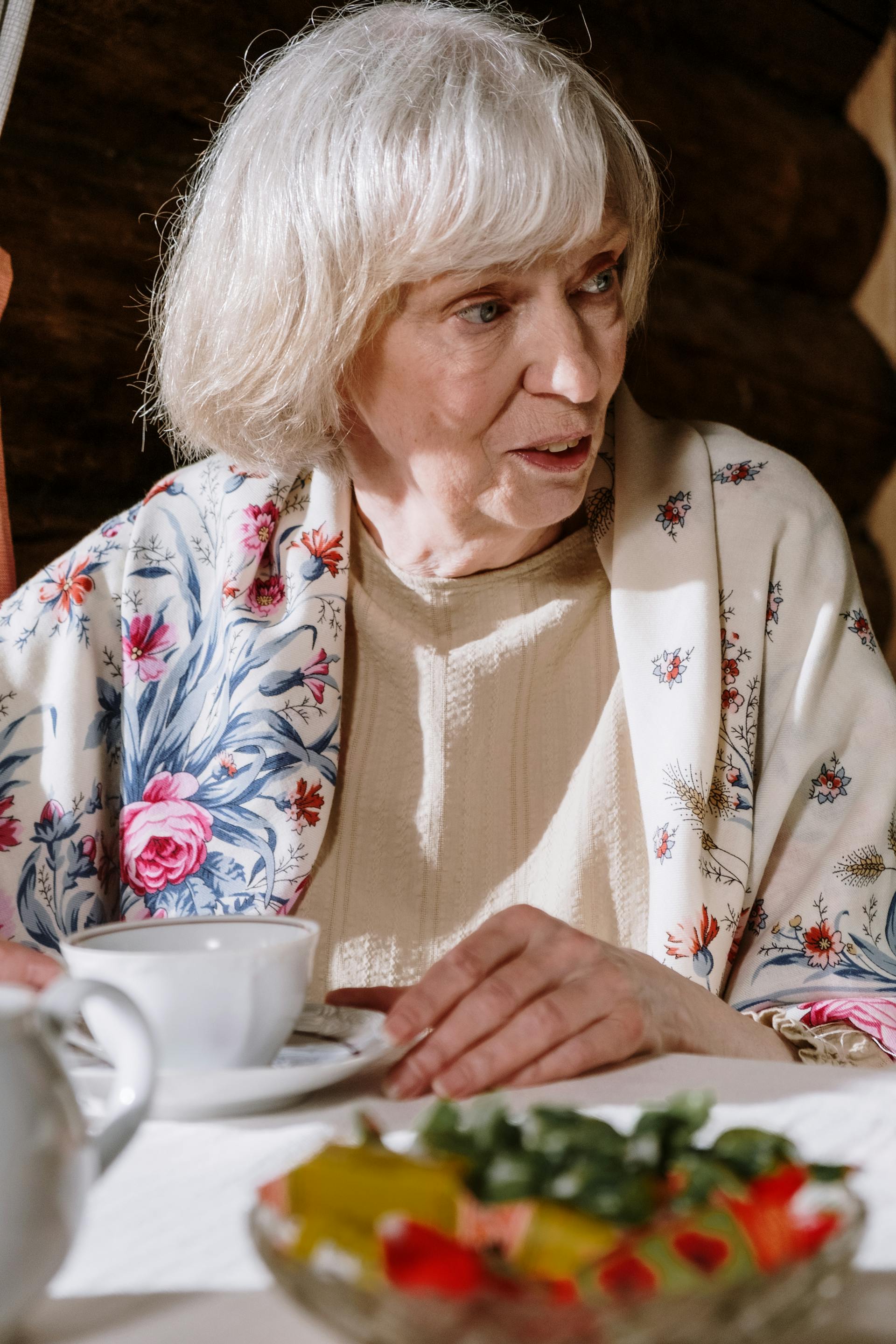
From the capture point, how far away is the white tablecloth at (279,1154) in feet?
1.53

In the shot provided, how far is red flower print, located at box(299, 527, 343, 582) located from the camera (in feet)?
4.53

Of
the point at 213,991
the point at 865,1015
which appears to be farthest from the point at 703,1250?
the point at 865,1015

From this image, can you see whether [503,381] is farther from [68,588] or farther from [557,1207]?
[557,1207]

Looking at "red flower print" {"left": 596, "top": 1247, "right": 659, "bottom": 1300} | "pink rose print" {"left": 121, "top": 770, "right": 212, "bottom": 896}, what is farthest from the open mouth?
"red flower print" {"left": 596, "top": 1247, "right": 659, "bottom": 1300}

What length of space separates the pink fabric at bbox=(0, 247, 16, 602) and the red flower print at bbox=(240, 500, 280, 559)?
0.31m

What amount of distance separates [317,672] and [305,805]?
138 millimetres

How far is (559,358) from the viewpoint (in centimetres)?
124

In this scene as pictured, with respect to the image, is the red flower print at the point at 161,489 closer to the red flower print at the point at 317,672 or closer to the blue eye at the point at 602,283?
the red flower print at the point at 317,672

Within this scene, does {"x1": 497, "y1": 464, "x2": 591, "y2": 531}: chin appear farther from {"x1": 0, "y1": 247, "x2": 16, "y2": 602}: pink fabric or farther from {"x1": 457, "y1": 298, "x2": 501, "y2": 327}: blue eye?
{"x1": 0, "y1": 247, "x2": 16, "y2": 602}: pink fabric

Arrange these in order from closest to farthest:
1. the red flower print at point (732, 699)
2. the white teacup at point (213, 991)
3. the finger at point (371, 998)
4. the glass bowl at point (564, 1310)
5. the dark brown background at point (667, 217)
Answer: the glass bowl at point (564, 1310), the white teacup at point (213, 991), the finger at point (371, 998), the red flower print at point (732, 699), the dark brown background at point (667, 217)

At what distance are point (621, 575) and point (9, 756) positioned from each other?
0.66m

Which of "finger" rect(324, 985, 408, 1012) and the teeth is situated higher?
the teeth

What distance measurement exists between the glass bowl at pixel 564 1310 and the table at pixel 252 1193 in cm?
7

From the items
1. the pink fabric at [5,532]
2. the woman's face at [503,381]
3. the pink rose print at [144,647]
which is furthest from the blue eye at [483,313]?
the pink fabric at [5,532]
